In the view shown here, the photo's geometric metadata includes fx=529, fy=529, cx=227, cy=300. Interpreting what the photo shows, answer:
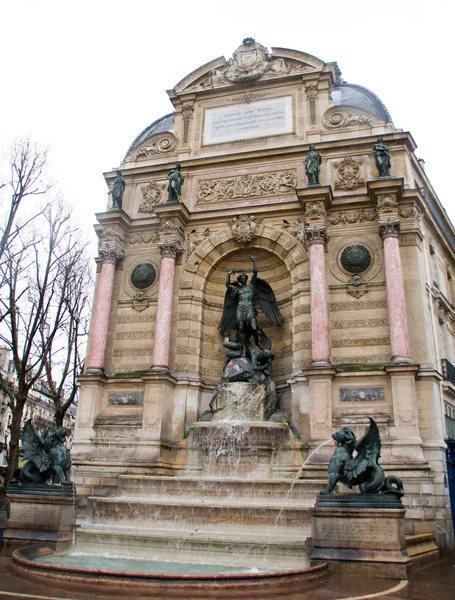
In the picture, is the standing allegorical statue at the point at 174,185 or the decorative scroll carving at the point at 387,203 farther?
the standing allegorical statue at the point at 174,185

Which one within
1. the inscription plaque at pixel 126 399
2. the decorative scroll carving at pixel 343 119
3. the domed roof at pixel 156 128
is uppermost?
the domed roof at pixel 156 128

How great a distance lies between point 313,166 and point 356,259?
349cm

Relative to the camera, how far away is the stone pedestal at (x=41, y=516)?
1009 centimetres

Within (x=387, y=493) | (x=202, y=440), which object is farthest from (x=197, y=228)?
(x=387, y=493)

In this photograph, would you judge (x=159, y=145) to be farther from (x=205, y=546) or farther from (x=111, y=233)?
(x=205, y=546)

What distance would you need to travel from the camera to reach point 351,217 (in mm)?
17156

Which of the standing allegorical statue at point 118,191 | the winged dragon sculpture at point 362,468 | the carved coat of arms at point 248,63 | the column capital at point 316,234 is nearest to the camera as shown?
the winged dragon sculpture at point 362,468

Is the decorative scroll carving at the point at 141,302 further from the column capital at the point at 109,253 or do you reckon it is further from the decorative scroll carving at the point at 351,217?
the decorative scroll carving at the point at 351,217

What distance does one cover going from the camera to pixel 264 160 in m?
18.9

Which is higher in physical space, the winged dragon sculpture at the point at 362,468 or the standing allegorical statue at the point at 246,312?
the standing allegorical statue at the point at 246,312

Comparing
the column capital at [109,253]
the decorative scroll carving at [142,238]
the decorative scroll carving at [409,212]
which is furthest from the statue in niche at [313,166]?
the column capital at [109,253]

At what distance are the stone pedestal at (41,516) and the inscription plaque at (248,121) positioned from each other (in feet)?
45.7

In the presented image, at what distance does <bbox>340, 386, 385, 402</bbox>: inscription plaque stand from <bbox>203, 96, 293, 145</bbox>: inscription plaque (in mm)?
9815

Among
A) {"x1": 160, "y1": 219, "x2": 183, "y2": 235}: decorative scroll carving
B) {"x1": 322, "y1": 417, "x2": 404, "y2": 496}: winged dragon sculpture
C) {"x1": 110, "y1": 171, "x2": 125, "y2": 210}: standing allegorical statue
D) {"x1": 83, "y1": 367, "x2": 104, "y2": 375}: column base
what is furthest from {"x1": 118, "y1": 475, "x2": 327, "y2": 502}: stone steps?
{"x1": 110, "y1": 171, "x2": 125, "y2": 210}: standing allegorical statue
